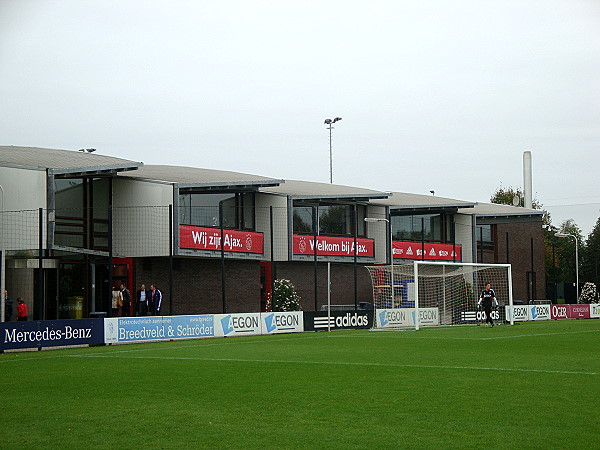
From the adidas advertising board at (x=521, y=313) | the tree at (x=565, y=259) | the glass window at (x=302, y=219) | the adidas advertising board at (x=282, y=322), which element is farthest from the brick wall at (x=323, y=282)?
the tree at (x=565, y=259)

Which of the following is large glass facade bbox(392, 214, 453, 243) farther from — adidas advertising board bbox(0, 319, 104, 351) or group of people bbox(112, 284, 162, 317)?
adidas advertising board bbox(0, 319, 104, 351)

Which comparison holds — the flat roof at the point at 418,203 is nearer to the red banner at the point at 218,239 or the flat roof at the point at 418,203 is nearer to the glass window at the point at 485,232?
the glass window at the point at 485,232

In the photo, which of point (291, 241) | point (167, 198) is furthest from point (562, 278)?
point (167, 198)

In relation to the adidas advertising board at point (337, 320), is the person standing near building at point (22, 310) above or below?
above

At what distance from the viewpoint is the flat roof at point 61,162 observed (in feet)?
114

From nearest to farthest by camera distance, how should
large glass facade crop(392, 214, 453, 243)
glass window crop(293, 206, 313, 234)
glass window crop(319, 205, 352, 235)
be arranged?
glass window crop(293, 206, 313, 234)
glass window crop(319, 205, 352, 235)
large glass facade crop(392, 214, 453, 243)

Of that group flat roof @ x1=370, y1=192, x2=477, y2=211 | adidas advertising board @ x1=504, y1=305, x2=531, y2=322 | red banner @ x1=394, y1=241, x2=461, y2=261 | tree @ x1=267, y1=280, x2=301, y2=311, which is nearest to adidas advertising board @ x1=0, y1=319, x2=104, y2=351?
tree @ x1=267, y1=280, x2=301, y2=311

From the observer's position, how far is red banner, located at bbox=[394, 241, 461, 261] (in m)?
55.8

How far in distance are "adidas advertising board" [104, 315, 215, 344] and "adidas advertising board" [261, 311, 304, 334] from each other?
3.00 m

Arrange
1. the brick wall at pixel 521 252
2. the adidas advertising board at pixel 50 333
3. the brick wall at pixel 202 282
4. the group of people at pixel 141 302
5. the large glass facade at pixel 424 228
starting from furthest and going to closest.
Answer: the brick wall at pixel 521 252
the large glass facade at pixel 424 228
the brick wall at pixel 202 282
the group of people at pixel 141 302
the adidas advertising board at pixel 50 333

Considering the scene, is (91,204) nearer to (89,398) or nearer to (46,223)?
(46,223)

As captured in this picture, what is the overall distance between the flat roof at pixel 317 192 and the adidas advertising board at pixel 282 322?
10.3 m

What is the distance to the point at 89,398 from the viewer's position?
14391 mm

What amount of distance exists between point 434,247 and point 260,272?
15.5m
